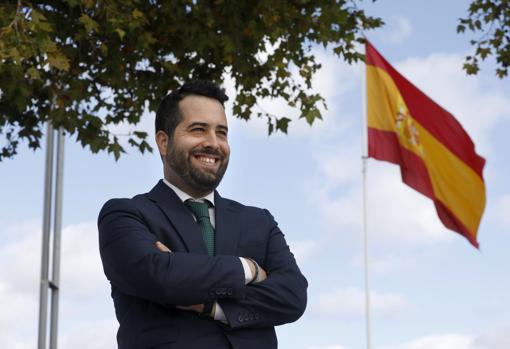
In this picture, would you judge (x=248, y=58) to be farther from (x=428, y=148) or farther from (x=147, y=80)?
(x=428, y=148)

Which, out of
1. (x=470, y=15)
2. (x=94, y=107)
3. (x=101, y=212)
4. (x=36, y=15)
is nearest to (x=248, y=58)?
(x=94, y=107)

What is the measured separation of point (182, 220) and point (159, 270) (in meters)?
0.29

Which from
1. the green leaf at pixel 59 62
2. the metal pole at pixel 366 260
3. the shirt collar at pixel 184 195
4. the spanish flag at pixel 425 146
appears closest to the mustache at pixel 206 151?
the shirt collar at pixel 184 195

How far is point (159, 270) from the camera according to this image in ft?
11.4

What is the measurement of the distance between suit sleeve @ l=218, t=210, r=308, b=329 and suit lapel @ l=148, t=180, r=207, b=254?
279 mm

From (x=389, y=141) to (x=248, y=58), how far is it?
412cm

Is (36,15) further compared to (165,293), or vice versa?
(36,15)

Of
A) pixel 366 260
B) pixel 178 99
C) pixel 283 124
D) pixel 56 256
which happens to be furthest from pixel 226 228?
pixel 366 260

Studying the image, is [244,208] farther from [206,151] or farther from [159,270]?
[159,270]

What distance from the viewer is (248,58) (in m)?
11.9

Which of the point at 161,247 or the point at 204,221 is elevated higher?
the point at 204,221

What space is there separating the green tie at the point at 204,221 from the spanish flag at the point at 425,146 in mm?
10921

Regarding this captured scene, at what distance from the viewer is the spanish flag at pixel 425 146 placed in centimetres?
1502

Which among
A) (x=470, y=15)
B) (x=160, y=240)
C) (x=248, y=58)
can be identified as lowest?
(x=160, y=240)
